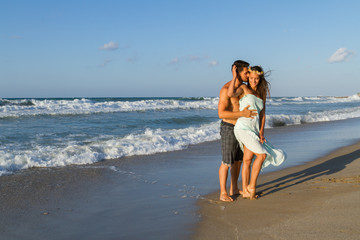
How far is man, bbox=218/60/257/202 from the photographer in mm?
4145

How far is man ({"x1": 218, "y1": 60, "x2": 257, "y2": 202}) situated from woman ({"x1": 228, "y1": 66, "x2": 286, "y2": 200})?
0.24 feet

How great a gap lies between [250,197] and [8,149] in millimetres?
6175

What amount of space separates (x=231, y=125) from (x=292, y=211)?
1327 mm

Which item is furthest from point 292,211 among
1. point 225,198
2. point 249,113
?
point 249,113

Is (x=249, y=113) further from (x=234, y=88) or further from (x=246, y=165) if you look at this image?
(x=246, y=165)

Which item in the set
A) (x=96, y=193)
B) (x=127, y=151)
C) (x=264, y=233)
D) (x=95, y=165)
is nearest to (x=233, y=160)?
(x=264, y=233)

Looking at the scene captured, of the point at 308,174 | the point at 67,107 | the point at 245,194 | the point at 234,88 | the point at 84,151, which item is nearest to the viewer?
the point at 234,88

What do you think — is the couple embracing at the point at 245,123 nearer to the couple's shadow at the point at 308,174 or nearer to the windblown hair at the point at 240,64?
the windblown hair at the point at 240,64

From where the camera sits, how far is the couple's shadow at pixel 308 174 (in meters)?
4.88

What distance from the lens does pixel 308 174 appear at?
5.65m

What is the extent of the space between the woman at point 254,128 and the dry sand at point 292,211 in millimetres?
472

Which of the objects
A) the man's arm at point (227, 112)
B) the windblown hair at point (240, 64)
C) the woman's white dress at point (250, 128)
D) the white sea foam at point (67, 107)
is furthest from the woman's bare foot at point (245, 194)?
the white sea foam at point (67, 107)

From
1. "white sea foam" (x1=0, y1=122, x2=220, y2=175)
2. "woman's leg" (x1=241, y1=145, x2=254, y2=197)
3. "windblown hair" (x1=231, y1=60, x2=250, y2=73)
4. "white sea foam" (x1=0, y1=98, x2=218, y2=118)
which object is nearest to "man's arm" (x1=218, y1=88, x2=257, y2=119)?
"windblown hair" (x1=231, y1=60, x2=250, y2=73)

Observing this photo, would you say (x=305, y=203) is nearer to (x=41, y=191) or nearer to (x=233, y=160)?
(x=233, y=160)
